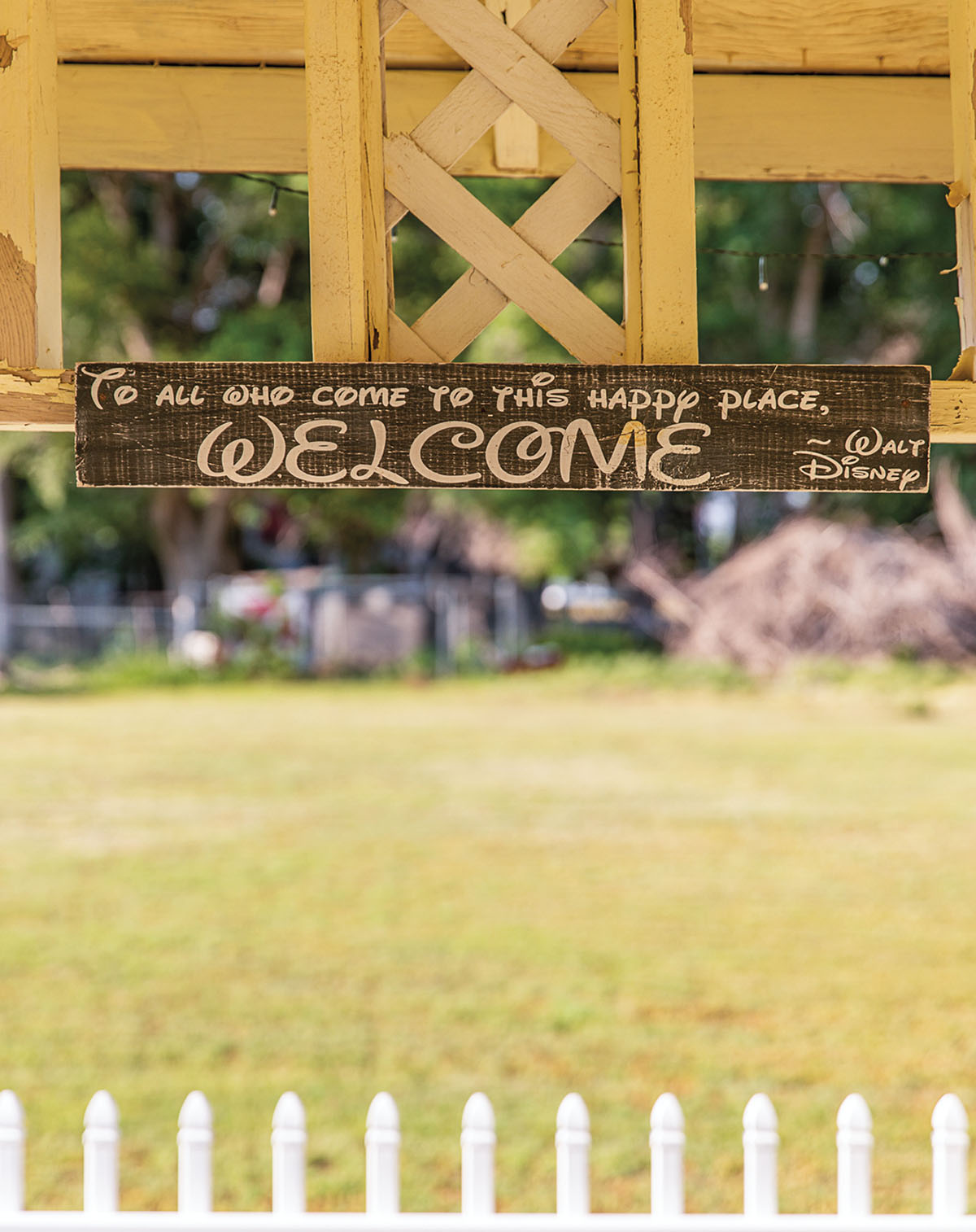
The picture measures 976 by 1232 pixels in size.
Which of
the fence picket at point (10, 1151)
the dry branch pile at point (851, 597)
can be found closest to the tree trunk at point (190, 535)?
the dry branch pile at point (851, 597)

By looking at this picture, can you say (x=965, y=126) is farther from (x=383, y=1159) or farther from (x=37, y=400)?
(x=383, y=1159)

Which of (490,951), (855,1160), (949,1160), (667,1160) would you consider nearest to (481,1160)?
(667,1160)

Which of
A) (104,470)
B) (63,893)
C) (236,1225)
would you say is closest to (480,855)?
(63,893)

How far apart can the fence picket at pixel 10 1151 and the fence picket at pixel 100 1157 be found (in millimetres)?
150

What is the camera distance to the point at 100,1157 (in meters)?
2.59

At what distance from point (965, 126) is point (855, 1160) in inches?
82.6

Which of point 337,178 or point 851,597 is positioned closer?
point 337,178

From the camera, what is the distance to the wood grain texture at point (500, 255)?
2172 millimetres

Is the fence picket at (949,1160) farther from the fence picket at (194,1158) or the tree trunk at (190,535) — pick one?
the tree trunk at (190,535)

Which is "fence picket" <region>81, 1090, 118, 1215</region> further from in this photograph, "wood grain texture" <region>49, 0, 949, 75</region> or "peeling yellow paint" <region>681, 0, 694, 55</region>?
"wood grain texture" <region>49, 0, 949, 75</region>

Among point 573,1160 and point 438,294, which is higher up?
point 438,294

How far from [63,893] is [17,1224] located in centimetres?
507

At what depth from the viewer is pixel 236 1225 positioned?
2.44m

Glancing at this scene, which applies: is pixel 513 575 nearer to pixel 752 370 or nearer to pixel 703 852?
pixel 703 852
